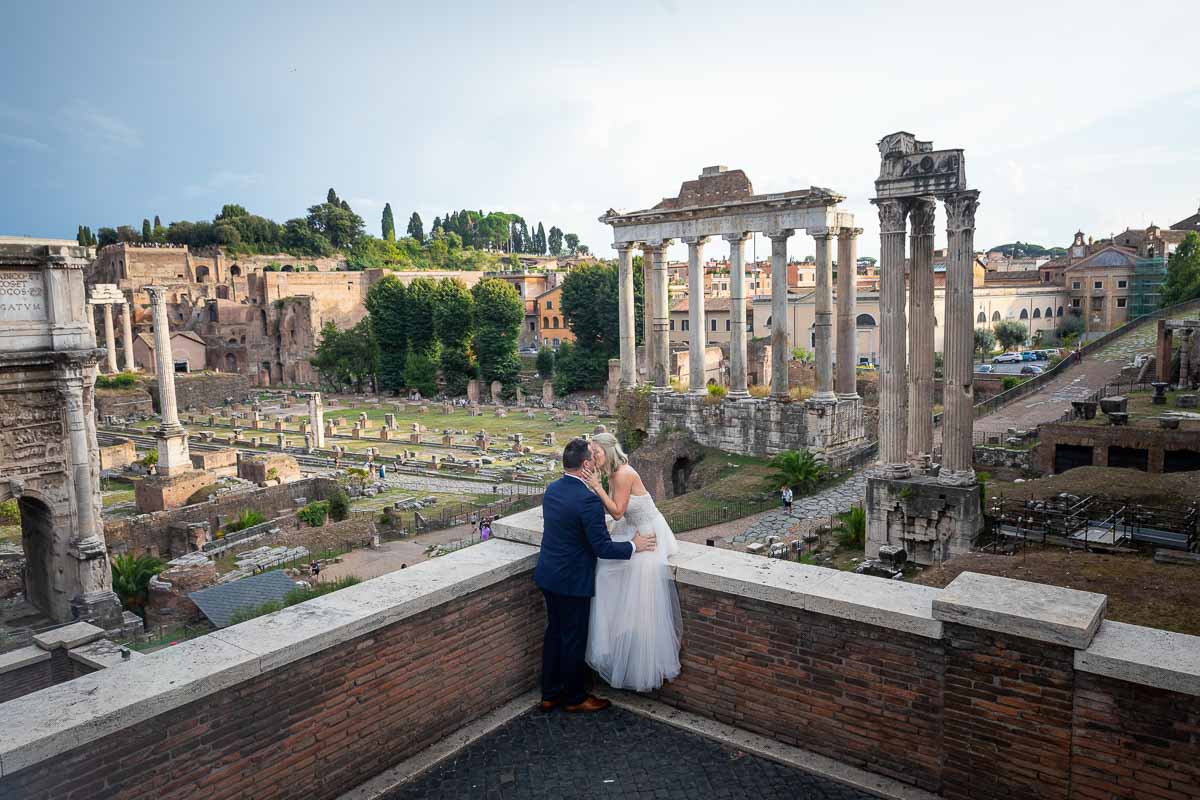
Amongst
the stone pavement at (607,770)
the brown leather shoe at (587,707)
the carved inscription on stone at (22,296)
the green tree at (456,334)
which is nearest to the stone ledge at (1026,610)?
the stone pavement at (607,770)

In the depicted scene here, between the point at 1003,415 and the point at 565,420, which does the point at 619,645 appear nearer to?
the point at 1003,415

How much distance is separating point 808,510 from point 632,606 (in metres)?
15.0

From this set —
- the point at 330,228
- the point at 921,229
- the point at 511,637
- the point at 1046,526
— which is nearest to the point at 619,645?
the point at 511,637

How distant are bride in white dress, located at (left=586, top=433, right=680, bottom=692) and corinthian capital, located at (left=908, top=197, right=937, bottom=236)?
11185 millimetres

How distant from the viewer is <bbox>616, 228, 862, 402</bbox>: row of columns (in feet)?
71.3

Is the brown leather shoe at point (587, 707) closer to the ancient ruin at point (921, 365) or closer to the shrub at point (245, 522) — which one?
the ancient ruin at point (921, 365)

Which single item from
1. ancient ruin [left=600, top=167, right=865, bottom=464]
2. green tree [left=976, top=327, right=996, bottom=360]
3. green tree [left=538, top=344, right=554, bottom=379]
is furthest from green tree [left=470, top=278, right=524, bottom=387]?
ancient ruin [left=600, top=167, right=865, bottom=464]

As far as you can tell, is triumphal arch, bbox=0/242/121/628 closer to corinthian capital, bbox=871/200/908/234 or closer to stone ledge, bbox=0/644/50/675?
stone ledge, bbox=0/644/50/675

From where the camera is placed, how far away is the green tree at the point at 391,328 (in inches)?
2408

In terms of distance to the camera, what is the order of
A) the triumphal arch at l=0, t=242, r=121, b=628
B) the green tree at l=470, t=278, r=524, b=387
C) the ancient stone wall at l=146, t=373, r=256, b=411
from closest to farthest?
the triumphal arch at l=0, t=242, r=121, b=628 < the green tree at l=470, t=278, r=524, b=387 < the ancient stone wall at l=146, t=373, r=256, b=411

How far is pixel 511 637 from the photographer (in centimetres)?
521

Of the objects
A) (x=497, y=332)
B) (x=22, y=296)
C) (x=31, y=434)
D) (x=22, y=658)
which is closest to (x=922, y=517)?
(x=22, y=658)

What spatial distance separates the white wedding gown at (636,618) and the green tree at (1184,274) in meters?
51.1

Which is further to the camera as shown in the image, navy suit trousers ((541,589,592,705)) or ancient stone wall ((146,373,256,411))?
ancient stone wall ((146,373,256,411))
